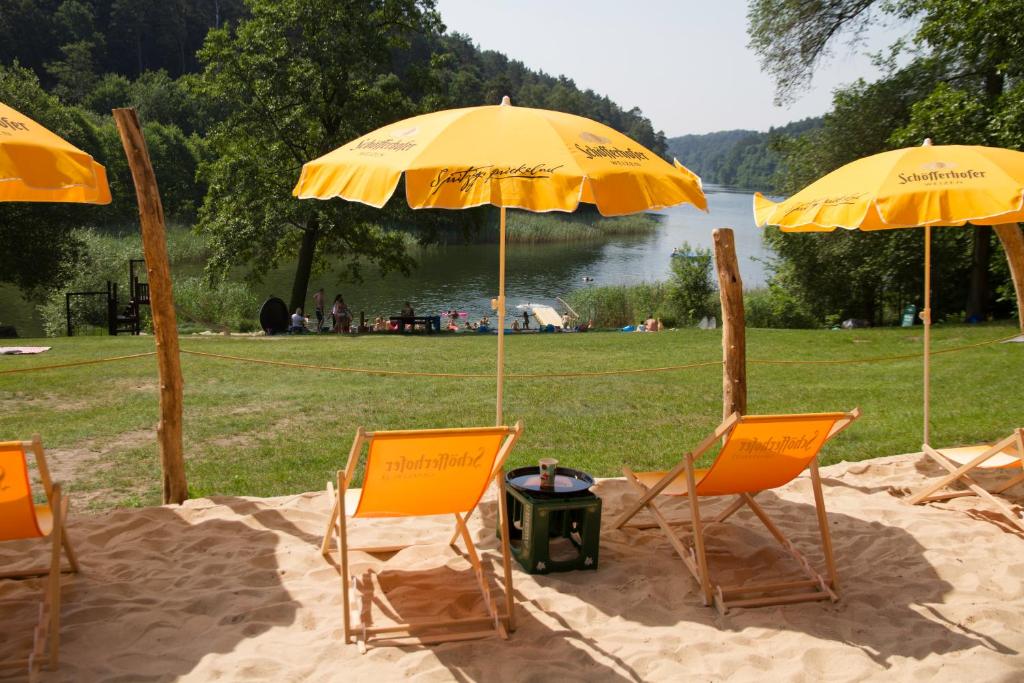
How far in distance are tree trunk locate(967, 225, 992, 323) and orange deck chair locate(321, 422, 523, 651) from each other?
65.1 ft

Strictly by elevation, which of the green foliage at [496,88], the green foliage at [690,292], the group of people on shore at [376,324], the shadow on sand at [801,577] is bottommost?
the shadow on sand at [801,577]

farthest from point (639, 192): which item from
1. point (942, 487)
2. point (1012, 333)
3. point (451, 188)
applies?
point (1012, 333)

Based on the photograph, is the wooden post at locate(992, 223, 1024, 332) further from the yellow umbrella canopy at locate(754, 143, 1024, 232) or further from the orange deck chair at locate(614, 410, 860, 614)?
the orange deck chair at locate(614, 410, 860, 614)

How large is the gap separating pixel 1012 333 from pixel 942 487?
40.9 feet

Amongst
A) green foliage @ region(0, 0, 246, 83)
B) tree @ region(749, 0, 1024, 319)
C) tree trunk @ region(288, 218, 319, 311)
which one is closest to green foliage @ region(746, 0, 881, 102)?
tree @ region(749, 0, 1024, 319)

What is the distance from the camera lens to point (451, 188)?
4.39 meters

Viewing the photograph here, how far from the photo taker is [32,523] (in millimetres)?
3898

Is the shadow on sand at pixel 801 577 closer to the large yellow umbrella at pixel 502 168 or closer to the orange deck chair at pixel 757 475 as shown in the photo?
the orange deck chair at pixel 757 475

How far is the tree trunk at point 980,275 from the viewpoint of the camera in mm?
20953

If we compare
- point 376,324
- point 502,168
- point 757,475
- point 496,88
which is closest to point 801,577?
point 757,475

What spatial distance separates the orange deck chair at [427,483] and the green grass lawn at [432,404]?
254 centimetres

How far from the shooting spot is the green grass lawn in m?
7.49

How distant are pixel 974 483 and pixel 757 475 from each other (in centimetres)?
205

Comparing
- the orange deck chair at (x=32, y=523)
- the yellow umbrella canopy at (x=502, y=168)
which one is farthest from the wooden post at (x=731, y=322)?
the orange deck chair at (x=32, y=523)
